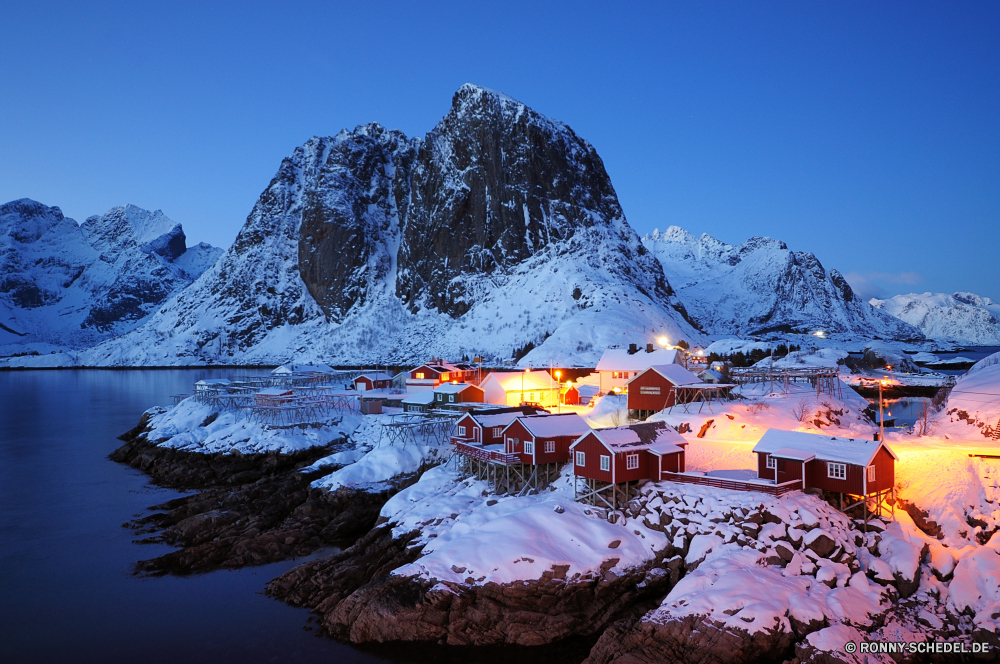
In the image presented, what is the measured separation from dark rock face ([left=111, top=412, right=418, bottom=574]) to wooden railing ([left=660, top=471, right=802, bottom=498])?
16.5m

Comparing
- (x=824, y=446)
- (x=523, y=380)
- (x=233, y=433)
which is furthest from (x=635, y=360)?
(x=233, y=433)

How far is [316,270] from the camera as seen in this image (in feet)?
568

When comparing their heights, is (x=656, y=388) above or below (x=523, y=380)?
above

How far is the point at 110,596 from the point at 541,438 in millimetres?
20971

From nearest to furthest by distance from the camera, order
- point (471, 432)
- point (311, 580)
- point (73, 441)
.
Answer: point (311, 580) < point (471, 432) < point (73, 441)

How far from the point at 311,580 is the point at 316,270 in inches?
6196

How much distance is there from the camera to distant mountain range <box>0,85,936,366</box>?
121 m

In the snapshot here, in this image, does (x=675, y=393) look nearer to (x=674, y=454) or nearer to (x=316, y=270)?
(x=674, y=454)

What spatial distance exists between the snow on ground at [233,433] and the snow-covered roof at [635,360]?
25.4 meters

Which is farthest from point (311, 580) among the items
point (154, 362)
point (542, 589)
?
point (154, 362)

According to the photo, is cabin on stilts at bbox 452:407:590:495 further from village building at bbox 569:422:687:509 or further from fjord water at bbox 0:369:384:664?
fjord water at bbox 0:369:384:664

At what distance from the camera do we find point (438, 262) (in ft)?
500

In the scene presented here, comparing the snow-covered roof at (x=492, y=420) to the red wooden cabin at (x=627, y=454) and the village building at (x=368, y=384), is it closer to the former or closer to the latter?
the red wooden cabin at (x=627, y=454)

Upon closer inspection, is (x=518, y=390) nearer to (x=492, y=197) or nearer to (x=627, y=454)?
(x=627, y=454)
